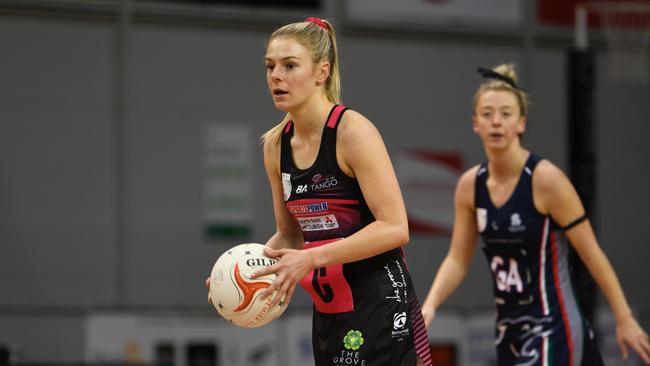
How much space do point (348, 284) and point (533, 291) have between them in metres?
1.52

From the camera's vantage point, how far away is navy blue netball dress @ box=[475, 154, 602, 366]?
4.91 metres

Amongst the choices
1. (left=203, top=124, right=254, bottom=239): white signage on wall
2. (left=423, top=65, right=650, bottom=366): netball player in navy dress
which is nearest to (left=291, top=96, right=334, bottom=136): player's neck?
(left=423, top=65, right=650, bottom=366): netball player in navy dress

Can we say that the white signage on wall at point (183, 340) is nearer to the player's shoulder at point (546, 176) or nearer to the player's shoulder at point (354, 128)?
the player's shoulder at point (546, 176)

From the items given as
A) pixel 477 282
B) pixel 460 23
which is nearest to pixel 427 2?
pixel 460 23

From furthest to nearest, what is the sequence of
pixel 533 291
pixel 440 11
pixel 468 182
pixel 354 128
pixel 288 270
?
pixel 440 11
pixel 468 182
pixel 533 291
pixel 354 128
pixel 288 270

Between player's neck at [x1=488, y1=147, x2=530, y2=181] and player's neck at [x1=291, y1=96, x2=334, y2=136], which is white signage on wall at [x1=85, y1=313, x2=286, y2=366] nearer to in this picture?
player's neck at [x1=488, y1=147, x2=530, y2=181]

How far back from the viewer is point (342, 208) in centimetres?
370

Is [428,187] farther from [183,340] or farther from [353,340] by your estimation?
[353,340]

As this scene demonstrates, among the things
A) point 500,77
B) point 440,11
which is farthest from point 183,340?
point 500,77

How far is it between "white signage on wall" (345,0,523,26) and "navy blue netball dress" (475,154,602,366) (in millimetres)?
8297

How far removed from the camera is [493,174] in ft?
17.0

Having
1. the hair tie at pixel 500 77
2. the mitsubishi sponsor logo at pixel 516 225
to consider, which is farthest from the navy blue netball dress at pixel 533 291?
the hair tie at pixel 500 77

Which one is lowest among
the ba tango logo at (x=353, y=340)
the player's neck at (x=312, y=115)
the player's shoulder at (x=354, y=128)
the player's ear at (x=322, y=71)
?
the ba tango logo at (x=353, y=340)

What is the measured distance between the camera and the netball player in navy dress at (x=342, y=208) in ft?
11.8
